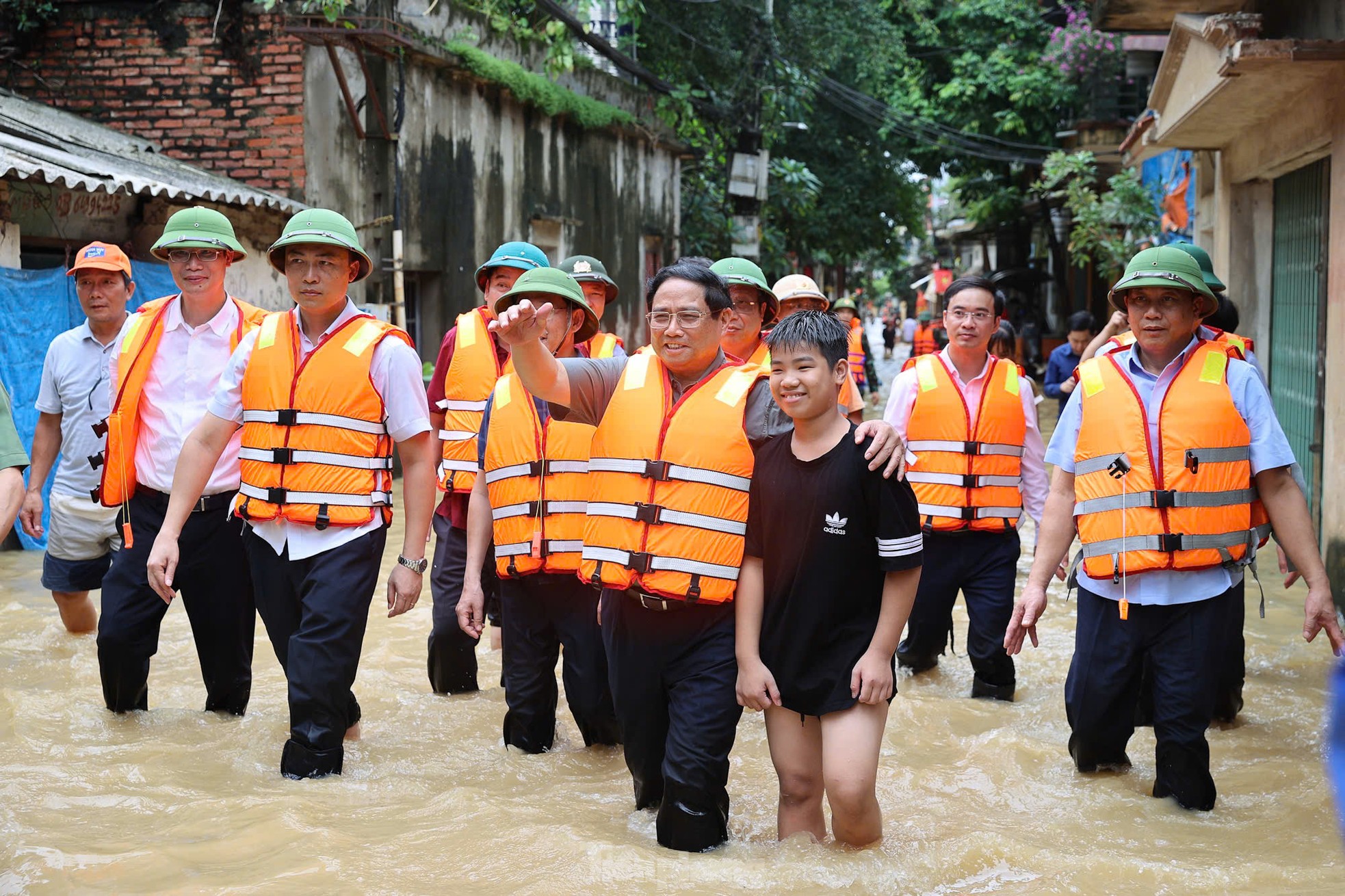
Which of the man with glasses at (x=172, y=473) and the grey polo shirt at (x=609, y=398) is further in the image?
the man with glasses at (x=172, y=473)

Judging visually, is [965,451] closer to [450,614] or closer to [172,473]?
[450,614]

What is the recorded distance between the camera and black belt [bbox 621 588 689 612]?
421 centimetres

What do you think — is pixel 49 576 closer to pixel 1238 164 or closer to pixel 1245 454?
pixel 1245 454

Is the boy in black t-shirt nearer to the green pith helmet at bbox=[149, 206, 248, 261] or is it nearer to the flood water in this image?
the flood water

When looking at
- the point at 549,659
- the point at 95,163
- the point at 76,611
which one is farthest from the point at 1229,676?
the point at 95,163

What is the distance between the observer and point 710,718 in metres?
4.21

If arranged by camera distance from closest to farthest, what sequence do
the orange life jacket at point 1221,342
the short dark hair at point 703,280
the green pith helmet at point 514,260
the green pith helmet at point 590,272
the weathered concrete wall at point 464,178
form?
the short dark hair at point 703,280 → the orange life jacket at point 1221,342 → the green pith helmet at point 514,260 → the green pith helmet at point 590,272 → the weathered concrete wall at point 464,178

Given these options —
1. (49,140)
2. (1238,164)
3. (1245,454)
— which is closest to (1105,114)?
(1238,164)

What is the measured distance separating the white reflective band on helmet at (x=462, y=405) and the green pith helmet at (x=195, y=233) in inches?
50.2

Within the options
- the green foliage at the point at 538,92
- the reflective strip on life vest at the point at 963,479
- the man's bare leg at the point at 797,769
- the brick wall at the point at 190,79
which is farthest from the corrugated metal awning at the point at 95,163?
the man's bare leg at the point at 797,769

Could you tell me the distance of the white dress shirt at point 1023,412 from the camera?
664cm

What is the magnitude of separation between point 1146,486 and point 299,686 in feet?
9.92

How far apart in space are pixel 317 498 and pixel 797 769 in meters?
1.94

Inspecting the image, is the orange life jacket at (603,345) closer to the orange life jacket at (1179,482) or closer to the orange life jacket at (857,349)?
the orange life jacket at (1179,482)
